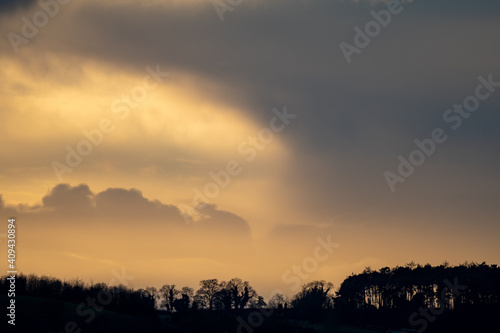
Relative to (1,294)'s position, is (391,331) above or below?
below

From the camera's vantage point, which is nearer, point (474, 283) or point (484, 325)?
point (484, 325)

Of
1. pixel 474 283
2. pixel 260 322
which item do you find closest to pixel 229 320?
pixel 260 322

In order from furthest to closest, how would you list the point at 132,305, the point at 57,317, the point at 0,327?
the point at 132,305 → the point at 57,317 → the point at 0,327

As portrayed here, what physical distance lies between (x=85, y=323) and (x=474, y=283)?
119m

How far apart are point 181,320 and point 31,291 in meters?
53.0

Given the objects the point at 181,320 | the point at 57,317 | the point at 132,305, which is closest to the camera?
the point at 57,317

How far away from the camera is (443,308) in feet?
654

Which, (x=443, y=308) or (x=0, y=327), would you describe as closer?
(x=0, y=327)

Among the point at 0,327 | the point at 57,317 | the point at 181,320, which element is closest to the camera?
the point at 0,327

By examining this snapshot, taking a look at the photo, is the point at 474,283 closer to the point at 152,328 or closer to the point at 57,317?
the point at 152,328

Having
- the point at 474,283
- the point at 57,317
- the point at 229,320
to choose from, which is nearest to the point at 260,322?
the point at 229,320

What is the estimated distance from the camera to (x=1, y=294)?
17612 centimetres

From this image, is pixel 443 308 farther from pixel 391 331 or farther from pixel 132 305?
pixel 132 305

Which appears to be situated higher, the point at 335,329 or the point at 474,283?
the point at 474,283
